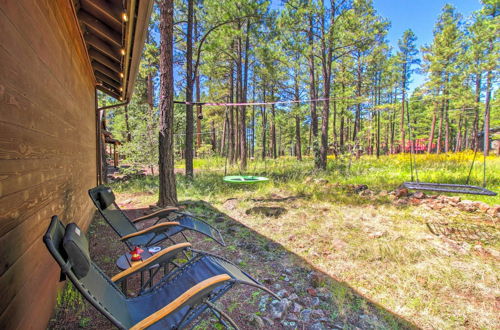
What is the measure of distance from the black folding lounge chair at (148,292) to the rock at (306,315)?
0.86 metres

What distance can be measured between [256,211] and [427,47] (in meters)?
20.8

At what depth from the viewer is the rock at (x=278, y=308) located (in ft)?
7.16

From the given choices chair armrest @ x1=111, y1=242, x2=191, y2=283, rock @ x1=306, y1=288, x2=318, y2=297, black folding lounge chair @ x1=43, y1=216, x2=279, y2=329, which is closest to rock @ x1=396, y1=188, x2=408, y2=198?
rock @ x1=306, y1=288, x2=318, y2=297

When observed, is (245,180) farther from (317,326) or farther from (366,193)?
(317,326)

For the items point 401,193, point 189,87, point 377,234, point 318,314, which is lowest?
point 318,314

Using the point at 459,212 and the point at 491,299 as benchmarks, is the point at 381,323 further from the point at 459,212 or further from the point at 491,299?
the point at 459,212

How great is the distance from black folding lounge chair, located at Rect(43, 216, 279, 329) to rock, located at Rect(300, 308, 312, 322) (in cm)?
86

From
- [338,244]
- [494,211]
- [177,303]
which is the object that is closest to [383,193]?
[494,211]

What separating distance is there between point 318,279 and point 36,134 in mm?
2951

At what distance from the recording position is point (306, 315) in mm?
2209

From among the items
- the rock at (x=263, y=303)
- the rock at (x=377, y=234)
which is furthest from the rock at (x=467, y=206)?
the rock at (x=263, y=303)

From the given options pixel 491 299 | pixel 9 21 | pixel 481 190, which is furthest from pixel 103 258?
pixel 481 190

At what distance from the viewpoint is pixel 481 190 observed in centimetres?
427

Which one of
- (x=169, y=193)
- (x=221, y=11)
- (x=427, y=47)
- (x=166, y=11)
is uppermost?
(x=427, y=47)
